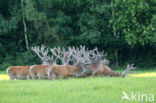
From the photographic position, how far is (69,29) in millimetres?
26750

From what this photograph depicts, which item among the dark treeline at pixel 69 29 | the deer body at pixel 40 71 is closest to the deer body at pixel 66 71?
the deer body at pixel 40 71

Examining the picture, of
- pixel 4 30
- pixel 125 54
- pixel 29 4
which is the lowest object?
pixel 125 54

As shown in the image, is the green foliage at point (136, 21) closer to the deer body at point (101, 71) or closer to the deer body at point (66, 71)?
the deer body at point (101, 71)

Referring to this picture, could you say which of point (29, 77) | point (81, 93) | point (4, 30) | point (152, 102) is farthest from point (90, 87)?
point (4, 30)

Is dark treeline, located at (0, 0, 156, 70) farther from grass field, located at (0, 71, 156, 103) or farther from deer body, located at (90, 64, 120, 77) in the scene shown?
grass field, located at (0, 71, 156, 103)

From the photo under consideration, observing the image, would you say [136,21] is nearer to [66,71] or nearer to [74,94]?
[66,71]

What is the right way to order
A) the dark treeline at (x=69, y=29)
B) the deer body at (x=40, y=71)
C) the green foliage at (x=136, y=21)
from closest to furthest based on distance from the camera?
1. the deer body at (x=40, y=71)
2. the green foliage at (x=136, y=21)
3. the dark treeline at (x=69, y=29)

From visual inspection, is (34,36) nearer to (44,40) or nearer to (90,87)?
(44,40)

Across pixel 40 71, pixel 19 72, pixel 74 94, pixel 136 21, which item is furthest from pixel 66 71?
pixel 136 21

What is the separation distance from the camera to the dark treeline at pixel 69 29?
25188 mm

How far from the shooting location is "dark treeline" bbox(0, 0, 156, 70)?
25.2 meters

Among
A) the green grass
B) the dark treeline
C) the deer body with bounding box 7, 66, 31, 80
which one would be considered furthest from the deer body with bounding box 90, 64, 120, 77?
the dark treeline

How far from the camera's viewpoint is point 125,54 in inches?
1049

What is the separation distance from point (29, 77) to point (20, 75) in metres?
0.39
